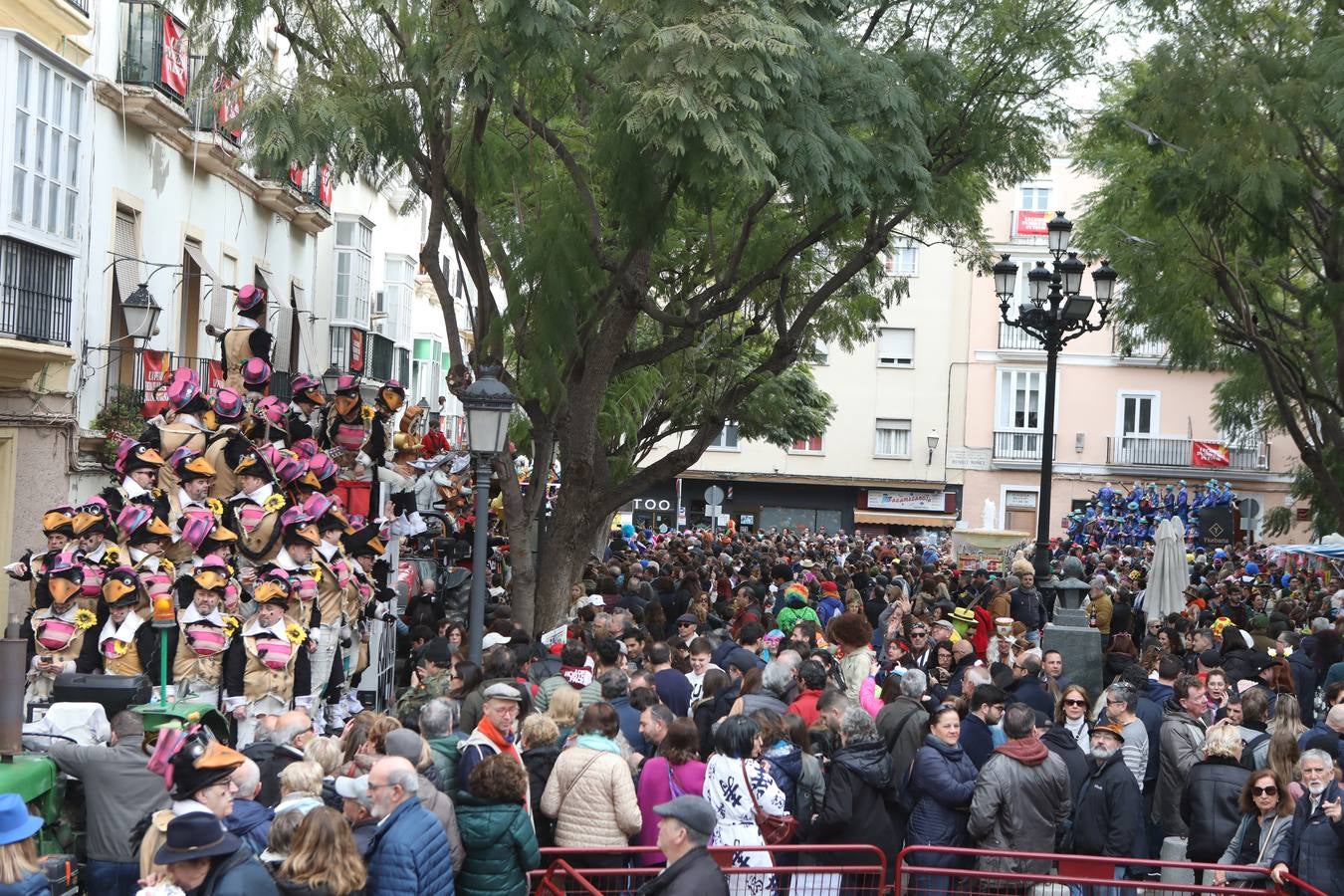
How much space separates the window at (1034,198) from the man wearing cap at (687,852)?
145 ft

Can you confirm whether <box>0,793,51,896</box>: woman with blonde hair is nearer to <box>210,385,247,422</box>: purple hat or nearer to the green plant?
<box>210,385,247,422</box>: purple hat

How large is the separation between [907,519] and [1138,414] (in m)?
7.56

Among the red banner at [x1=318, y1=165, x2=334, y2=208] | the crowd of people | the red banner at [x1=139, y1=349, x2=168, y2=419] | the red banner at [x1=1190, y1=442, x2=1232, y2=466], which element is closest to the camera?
the crowd of people

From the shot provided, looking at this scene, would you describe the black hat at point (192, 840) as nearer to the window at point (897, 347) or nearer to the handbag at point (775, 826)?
the handbag at point (775, 826)

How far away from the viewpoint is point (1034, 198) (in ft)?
160

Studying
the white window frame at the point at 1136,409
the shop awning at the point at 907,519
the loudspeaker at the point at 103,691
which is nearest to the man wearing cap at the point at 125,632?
the loudspeaker at the point at 103,691

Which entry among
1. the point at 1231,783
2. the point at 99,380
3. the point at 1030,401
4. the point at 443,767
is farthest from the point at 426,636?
the point at 1030,401

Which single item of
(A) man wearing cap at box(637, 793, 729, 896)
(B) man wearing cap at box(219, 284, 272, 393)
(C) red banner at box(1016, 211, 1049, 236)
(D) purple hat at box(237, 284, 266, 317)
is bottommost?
(A) man wearing cap at box(637, 793, 729, 896)

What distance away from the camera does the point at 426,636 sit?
15.1 meters

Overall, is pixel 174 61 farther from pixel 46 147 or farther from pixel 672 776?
pixel 672 776

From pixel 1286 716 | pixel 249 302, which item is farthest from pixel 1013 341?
pixel 1286 716

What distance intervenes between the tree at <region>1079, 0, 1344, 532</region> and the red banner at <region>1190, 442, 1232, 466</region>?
26109 millimetres

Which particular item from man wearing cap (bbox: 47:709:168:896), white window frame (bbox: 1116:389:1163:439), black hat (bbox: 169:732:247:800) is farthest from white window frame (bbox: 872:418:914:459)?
black hat (bbox: 169:732:247:800)

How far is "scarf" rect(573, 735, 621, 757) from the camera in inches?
327
